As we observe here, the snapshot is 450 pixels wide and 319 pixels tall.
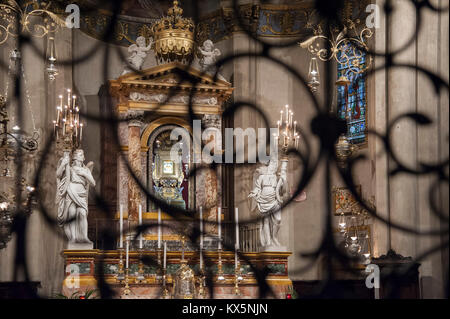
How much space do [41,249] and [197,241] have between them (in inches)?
88.7

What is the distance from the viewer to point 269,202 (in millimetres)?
12234

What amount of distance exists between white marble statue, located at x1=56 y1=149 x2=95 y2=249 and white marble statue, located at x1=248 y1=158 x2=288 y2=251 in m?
2.41

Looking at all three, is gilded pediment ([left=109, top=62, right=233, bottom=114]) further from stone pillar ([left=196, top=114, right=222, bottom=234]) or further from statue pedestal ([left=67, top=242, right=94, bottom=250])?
statue pedestal ([left=67, top=242, right=94, bottom=250])

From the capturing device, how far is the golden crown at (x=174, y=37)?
1363cm

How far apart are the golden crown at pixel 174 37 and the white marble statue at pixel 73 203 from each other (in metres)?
2.96

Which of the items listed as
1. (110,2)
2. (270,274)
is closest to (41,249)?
(270,274)

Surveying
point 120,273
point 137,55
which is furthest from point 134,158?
point 120,273

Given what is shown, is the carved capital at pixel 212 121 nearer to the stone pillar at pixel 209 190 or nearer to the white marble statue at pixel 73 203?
the stone pillar at pixel 209 190

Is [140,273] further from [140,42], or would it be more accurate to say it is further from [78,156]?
[140,42]

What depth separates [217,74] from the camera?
13945mm

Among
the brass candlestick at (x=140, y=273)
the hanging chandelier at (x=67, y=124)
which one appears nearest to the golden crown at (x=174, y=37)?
the hanging chandelier at (x=67, y=124)

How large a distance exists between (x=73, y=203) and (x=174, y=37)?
3.50 metres

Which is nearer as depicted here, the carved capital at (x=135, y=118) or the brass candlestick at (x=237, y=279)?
the brass candlestick at (x=237, y=279)

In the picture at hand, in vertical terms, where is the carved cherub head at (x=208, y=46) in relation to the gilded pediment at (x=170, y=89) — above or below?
above
